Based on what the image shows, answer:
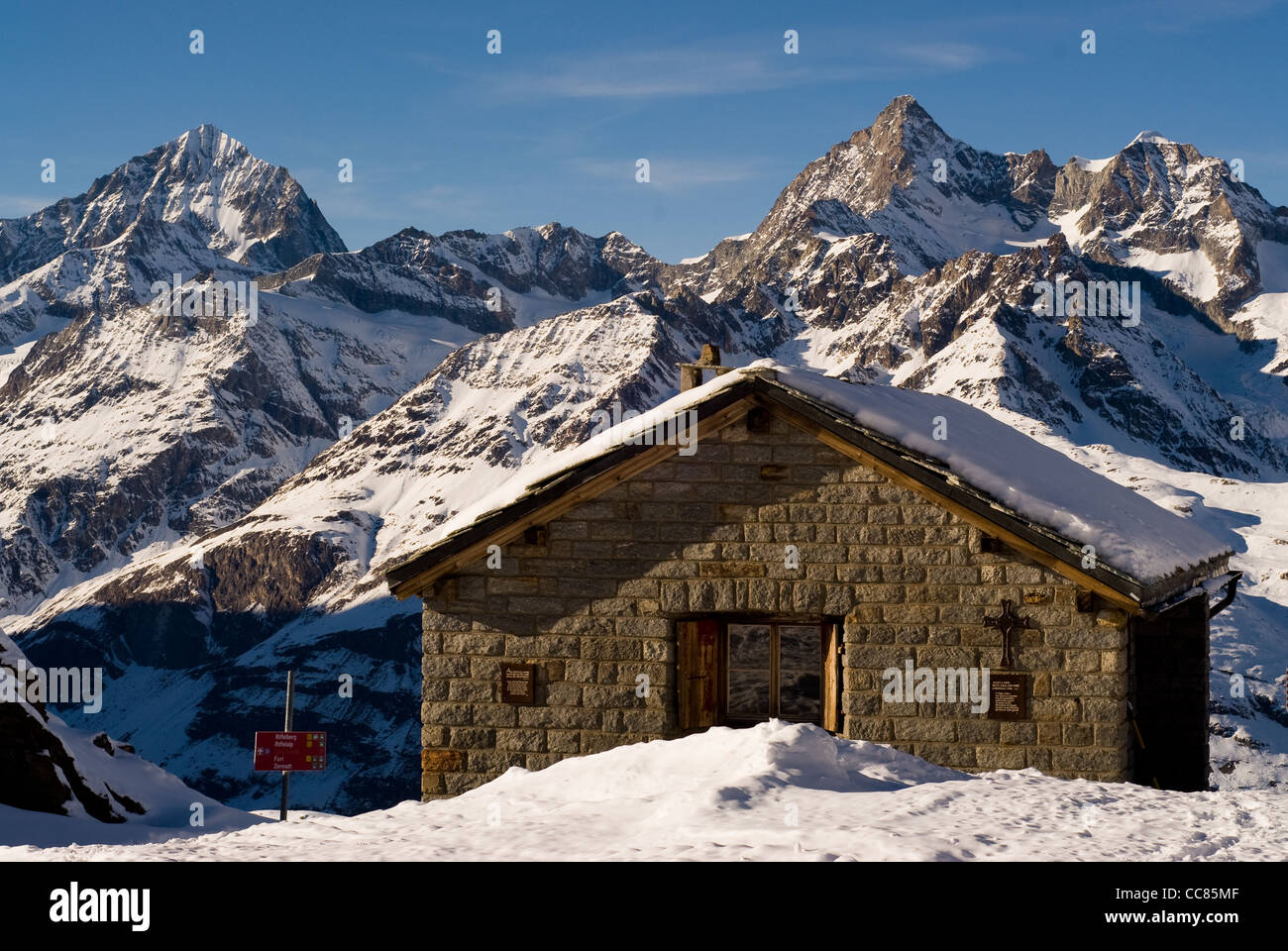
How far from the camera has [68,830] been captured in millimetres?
20250

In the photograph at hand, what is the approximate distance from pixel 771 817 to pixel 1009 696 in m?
4.39

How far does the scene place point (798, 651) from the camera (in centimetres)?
1549

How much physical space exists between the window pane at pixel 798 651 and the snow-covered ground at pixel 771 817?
7.38ft

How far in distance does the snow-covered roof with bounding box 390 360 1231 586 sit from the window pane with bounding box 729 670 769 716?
2.83 m

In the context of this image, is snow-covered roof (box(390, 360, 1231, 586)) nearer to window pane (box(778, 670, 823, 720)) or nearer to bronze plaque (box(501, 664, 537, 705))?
bronze plaque (box(501, 664, 537, 705))

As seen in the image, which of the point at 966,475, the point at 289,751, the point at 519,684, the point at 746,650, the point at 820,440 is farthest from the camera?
the point at 289,751

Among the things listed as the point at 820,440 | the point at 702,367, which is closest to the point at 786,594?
the point at 820,440

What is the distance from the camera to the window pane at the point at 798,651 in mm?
15484

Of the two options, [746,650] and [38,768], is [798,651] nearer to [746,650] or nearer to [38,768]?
[746,650]
